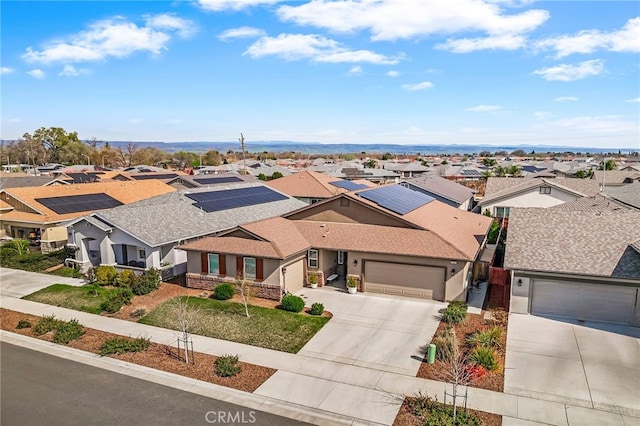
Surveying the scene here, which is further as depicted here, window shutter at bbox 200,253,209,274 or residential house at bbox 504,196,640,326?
window shutter at bbox 200,253,209,274

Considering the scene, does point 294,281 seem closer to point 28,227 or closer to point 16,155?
point 28,227

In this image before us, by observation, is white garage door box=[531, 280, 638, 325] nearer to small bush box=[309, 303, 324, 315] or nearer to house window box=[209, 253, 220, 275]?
small bush box=[309, 303, 324, 315]

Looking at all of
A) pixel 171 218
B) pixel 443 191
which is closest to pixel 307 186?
pixel 443 191

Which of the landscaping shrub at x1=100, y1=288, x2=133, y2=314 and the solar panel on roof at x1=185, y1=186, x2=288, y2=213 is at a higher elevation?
the solar panel on roof at x1=185, y1=186, x2=288, y2=213

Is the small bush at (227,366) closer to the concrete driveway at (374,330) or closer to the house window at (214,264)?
the concrete driveway at (374,330)

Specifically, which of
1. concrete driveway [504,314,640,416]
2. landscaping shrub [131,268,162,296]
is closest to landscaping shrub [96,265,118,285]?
landscaping shrub [131,268,162,296]

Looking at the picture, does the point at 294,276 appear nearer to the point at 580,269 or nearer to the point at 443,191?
the point at 580,269

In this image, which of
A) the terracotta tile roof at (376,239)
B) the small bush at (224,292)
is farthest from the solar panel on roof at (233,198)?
the small bush at (224,292)
